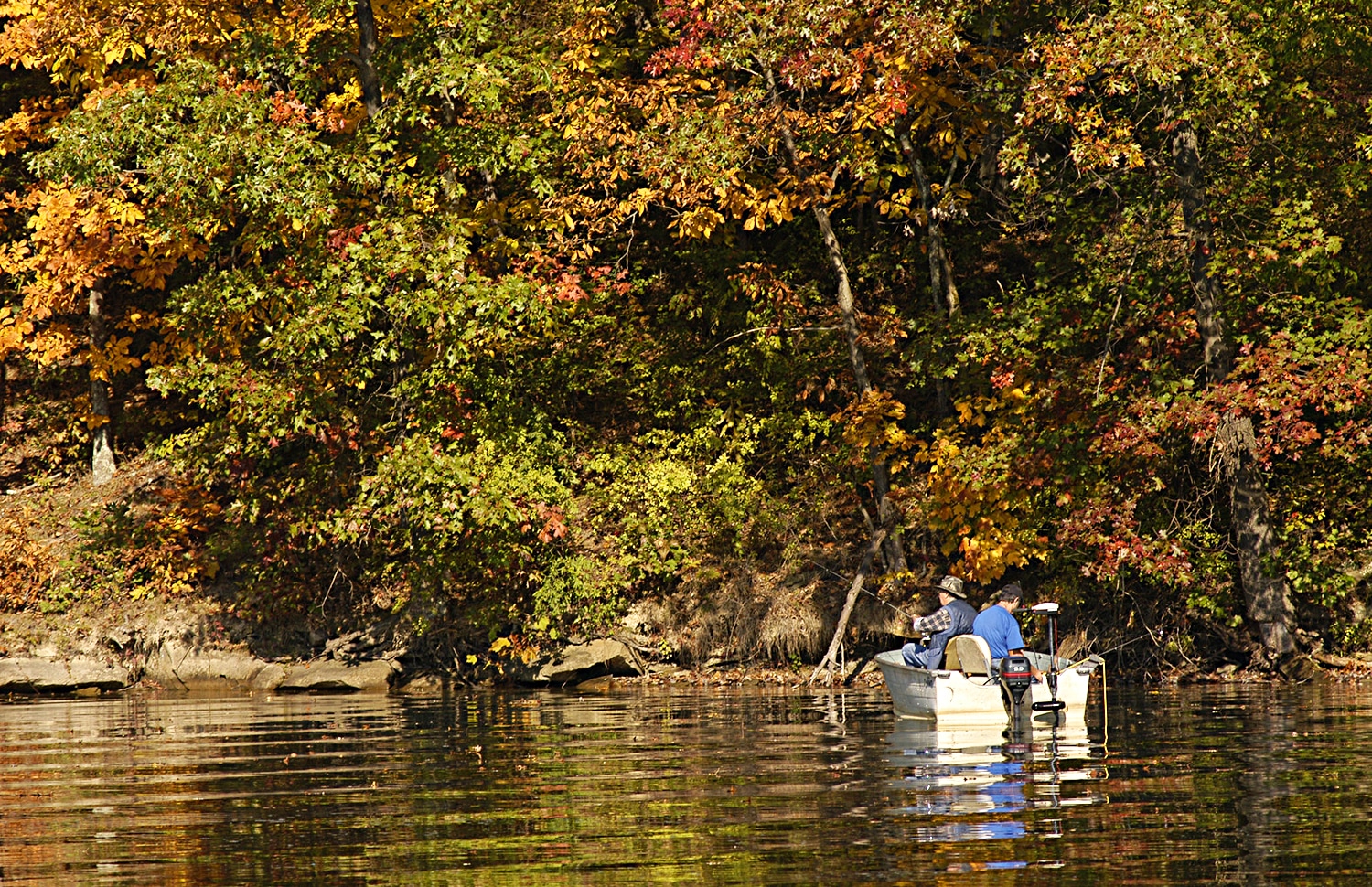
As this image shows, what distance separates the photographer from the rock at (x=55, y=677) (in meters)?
25.6

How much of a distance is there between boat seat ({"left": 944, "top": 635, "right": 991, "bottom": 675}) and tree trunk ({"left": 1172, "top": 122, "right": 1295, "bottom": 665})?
7.03 meters

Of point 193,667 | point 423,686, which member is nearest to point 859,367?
point 423,686

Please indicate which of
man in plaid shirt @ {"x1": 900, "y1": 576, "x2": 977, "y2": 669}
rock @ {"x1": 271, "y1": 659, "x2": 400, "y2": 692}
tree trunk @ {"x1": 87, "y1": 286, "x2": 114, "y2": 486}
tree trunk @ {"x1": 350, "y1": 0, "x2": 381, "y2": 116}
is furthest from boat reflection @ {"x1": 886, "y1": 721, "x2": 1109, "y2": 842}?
tree trunk @ {"x1": 87, "y1": 286, "x2": 114, "y2": 486}

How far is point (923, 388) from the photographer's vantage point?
26281mm

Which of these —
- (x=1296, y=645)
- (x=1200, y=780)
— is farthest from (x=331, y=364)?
(x=1200, y=780)

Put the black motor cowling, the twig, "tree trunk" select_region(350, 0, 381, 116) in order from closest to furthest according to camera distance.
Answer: the black motor cowling, the twig, "tree trunk" select_region(350, 0, 381, 116)

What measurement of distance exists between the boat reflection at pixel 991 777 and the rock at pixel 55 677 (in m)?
14.9

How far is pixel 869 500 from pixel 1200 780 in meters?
15.2

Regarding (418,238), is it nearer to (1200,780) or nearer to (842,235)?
(842,235)

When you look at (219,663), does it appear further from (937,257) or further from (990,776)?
(990,776)

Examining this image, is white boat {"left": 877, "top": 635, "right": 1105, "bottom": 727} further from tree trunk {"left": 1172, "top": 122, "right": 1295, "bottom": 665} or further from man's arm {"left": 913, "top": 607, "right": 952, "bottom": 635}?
tree trunk {"left": 1172, "top": 122, "right": 1295, "bottom": 665}

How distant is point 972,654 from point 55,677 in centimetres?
1631

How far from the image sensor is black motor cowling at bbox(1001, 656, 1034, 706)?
47.0ft

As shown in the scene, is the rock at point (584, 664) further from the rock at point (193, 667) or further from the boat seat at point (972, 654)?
the boat seat at point (972, 654)
